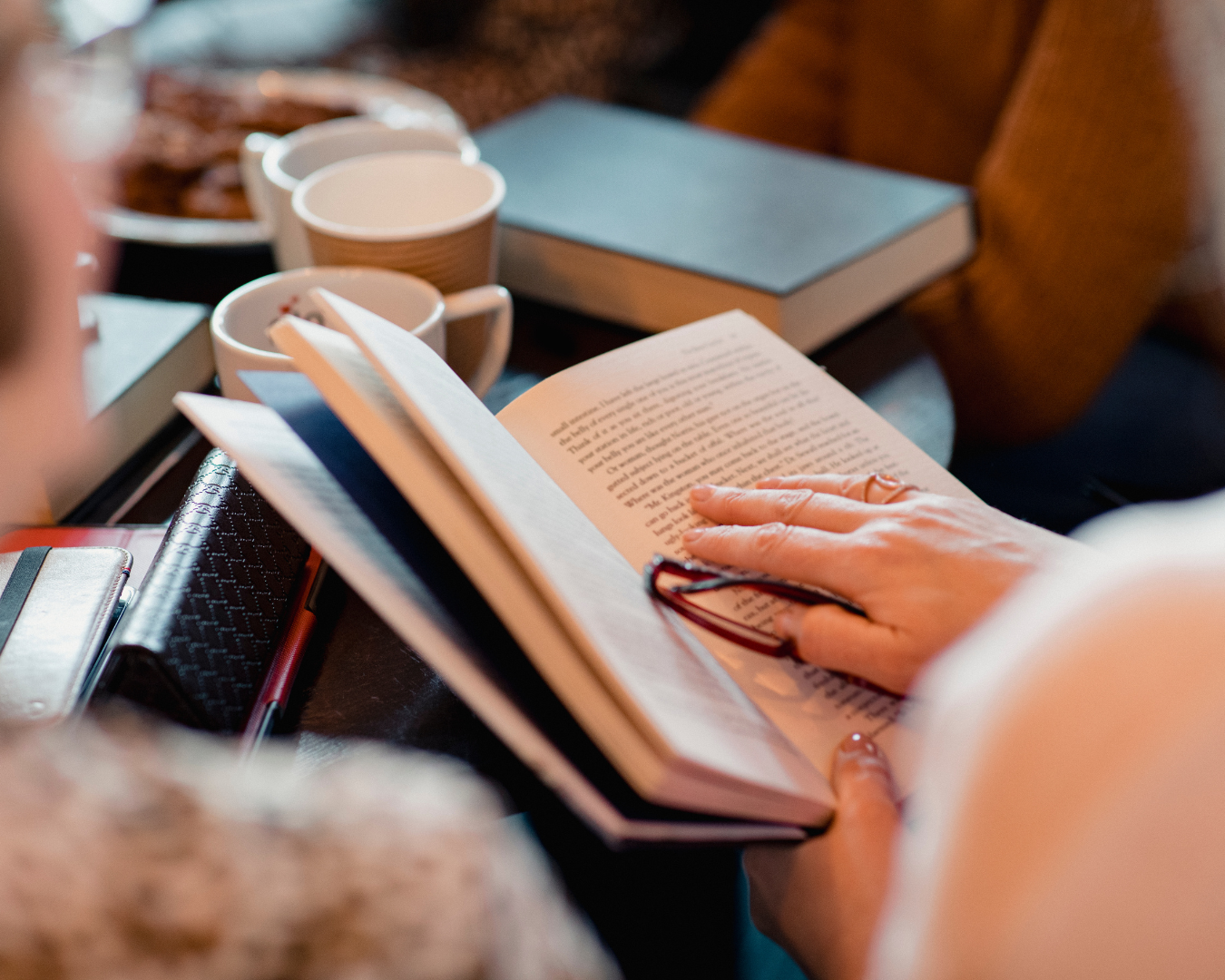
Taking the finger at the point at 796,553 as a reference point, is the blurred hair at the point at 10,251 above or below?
above

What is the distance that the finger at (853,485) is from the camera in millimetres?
488

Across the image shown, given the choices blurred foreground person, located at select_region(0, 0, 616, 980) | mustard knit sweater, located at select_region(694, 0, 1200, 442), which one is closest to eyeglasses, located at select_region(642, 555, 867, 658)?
blurred foreground person, located at select_region(0, 0, 616, 980)

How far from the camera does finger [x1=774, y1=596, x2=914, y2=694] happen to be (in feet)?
1.37

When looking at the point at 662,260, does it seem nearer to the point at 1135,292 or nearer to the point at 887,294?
the point at 887,294

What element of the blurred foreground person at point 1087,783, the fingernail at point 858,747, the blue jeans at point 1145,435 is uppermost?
the blurred foreground person at point 1087,783

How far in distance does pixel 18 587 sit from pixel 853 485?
0.42 m

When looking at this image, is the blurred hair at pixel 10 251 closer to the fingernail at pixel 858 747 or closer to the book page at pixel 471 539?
the book page at pixel 471 539

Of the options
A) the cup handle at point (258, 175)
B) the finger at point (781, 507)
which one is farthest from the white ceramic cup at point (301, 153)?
the finger at point (781, 507)

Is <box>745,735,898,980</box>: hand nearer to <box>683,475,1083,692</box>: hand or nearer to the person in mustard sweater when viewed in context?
<box>683,475,1083,692</box>: hand

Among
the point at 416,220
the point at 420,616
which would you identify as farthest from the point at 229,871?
the point at 416,220

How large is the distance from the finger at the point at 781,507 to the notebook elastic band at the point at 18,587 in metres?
0.33

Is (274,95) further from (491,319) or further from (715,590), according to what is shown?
(715,590)

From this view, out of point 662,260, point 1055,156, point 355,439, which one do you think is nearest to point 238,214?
point 662,260

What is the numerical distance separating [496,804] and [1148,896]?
0.27 m
